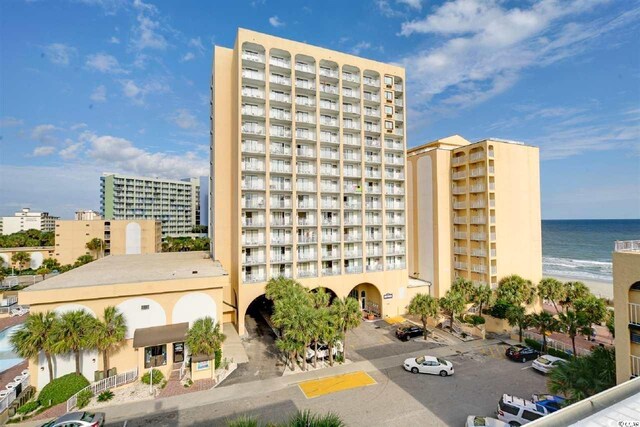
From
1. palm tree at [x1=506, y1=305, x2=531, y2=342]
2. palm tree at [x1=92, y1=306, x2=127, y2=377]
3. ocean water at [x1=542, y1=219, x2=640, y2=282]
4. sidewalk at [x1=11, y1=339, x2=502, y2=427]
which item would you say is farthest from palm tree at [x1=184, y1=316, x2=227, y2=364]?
ocean water at [x1=542, y1=219, x2=640, y2=282]

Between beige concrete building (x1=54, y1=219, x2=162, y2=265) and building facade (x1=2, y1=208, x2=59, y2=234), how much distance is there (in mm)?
116463

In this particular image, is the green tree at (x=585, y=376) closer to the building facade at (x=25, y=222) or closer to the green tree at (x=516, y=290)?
the green tree at (x=516, y=290)

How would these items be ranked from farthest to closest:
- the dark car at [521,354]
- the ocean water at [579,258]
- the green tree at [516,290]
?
the ocean water at [579,258], the green tree at [516,290], the dark car at [521,354]

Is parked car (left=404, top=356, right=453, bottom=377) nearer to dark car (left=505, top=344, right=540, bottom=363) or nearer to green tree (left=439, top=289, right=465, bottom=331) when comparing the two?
dark car (left=505, top=344, right=540, bottom=363)

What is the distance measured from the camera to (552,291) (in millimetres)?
39031

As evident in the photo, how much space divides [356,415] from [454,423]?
577 cm

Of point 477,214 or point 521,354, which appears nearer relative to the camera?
point 521,354

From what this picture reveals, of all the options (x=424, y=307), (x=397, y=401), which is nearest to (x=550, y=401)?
(x=397, y=401)

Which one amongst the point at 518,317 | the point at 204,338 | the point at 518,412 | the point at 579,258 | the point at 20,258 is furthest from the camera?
the point at 579,258

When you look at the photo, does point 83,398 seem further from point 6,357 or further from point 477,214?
point 477,214

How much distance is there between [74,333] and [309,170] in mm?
27928

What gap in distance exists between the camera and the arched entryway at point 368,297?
1673 inches

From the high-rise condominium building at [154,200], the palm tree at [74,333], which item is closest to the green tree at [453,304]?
the palm tree at [74,333]

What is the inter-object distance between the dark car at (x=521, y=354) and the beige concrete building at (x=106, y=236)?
87245 mm
